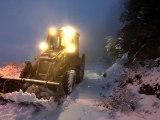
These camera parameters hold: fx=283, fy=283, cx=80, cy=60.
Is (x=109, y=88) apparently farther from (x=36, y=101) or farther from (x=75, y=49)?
(x=36, y=101)

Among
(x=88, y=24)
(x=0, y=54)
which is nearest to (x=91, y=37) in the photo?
(x=88, y=24)

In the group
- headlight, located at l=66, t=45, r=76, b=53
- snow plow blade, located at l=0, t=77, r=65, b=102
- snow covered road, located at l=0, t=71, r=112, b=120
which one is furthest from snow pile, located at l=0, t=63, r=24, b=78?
snow covered road, located at l=0, t=71, r=112, b=120

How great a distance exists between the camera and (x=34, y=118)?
914 centimetres

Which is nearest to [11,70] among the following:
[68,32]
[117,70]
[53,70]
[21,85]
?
[68,32]

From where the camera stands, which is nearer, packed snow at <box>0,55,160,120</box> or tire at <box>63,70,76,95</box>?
packed snow at <box>0,55,160,120</box>

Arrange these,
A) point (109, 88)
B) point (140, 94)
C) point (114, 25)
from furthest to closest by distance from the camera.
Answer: point (114, 25) < point (109, 88) < point (140, 94)

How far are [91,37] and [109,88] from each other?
2373 inches

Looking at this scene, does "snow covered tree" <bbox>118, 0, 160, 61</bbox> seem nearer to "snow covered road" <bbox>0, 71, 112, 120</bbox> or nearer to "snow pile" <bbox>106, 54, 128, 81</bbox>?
"snow pile" <bbox>106, 54, 128, 81</bbox>

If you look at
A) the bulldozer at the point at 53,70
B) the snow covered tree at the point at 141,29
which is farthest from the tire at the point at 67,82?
the snow covered tree at the point at 141,29

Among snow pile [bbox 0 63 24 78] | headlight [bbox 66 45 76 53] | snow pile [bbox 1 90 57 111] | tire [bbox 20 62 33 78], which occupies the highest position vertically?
headlight [bbox 66 45 76 53]

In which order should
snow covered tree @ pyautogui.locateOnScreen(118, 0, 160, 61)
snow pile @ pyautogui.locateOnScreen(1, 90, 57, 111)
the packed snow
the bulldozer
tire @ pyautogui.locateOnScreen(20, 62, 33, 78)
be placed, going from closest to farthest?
the packed snow → snow pile @ pyautogui.locateOnScreen(1, 90, 57, 111) → the bulldozer → tire @ pyautogui.locateOnScreen(20, 62, 33, 78) → snow covered tree @ pyautogui.locateOnScreen(118, 0, 160, 61)

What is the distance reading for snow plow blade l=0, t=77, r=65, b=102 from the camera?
10548mm

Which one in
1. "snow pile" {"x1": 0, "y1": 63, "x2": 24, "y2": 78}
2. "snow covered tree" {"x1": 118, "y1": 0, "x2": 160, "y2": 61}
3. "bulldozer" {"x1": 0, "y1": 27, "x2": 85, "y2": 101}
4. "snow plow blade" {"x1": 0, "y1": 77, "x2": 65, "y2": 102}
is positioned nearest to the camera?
"snow plow blade" {"x1": 0, "y1": 77, "x2": 65, "y2": 102}

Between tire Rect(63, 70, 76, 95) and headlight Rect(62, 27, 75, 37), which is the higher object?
headlight Rect(62, 27, 75, 37)
